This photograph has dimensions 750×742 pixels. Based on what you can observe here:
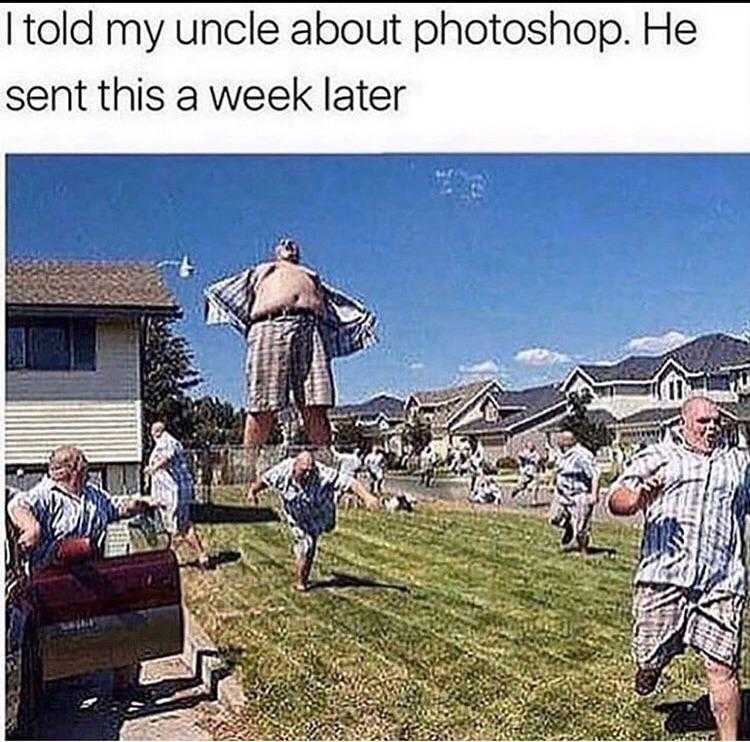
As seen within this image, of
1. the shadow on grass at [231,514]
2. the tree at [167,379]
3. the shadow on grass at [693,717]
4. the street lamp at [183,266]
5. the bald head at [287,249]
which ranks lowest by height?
the shadow on grass at [693,717]

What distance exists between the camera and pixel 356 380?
4387mm

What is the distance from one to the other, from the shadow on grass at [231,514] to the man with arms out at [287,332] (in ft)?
0.36

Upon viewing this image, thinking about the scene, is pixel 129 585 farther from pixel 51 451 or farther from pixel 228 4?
pixel 228 4

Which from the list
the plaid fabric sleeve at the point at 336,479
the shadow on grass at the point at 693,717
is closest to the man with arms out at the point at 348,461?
the plaid fabric sleeve at the point at 336,479

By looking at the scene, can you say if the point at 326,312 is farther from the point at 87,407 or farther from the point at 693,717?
the point at 693,717

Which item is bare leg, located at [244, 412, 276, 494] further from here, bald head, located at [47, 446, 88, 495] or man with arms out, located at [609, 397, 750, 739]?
man with arms out, located at [609, 397, 750, 739]

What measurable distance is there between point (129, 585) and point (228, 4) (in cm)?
148

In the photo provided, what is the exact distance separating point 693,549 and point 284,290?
121cm

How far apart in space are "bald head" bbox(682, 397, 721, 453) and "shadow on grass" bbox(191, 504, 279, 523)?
1.08m

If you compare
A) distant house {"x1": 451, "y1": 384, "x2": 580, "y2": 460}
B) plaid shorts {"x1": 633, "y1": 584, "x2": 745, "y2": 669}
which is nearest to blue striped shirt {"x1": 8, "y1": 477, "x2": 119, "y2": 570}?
distant house {"x1": 451, "y1": 384, "x2": 580, "y2": 460}

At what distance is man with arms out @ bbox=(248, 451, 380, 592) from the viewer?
443 cm

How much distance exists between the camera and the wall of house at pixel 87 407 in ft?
14.2

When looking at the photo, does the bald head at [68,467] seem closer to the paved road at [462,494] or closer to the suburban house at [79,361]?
the suburban house at [79,361]

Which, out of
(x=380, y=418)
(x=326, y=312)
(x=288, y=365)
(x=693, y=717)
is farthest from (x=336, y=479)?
(x=693, y=717)
